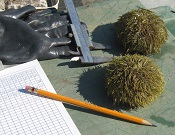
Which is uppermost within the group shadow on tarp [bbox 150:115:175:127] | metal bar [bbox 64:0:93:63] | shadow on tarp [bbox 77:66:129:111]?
metal bar [bbox 64:0:93:63]

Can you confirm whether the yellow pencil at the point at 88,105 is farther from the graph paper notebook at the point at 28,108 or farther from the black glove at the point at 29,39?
the black glove at the point at 29,39

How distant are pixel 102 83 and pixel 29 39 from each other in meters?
0.54

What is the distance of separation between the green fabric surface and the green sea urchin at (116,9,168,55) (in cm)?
12

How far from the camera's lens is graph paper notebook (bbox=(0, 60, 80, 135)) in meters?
1.87

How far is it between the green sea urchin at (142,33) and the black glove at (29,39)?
350 millimetres

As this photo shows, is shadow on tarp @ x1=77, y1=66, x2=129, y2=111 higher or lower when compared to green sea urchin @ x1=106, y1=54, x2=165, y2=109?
lower

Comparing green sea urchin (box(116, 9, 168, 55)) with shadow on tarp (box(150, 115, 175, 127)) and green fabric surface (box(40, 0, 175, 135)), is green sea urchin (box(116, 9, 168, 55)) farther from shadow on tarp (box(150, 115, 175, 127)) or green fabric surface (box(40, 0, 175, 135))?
shadow on tarp (box(150, 115, 175, 127))

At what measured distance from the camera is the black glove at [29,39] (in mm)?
2256

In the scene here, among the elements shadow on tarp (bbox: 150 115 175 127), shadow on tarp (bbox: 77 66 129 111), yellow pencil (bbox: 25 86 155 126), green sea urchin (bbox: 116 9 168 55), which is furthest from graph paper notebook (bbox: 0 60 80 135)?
green sea urchin (bbox: 116 9 168 55)

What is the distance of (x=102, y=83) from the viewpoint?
215 cm

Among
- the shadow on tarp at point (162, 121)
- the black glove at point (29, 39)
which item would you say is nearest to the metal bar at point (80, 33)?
the black glove at point (29, 39)

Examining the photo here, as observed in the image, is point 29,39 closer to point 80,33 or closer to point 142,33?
point 80,33

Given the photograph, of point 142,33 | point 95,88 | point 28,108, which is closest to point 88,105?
point 95,88

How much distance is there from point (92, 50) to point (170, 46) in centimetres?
51
